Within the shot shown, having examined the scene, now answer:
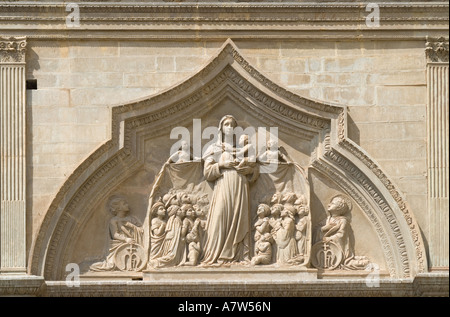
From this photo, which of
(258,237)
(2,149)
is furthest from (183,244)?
(2,149)

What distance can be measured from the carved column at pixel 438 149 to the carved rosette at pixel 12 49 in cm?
440

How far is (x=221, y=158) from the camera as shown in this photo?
833 inches

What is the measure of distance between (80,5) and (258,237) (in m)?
3.19

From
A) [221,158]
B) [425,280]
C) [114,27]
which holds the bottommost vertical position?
[425,280]

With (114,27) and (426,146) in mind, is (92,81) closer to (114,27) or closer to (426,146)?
(114,27)

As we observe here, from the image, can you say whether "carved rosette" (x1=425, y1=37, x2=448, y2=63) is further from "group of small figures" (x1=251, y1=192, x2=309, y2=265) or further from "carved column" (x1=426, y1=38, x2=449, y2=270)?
"group of small figures" (x1=251, y1=192, x2=309, y2=265)

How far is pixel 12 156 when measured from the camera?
829 inches

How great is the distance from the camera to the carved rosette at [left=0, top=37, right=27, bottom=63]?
69.7 ft

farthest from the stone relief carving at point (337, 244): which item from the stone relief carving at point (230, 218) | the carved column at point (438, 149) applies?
the carved column at point (438, 149)

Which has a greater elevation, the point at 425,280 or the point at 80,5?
the point at 80,5

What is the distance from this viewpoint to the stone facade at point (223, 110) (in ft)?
68.8

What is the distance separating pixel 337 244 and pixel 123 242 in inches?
90.7

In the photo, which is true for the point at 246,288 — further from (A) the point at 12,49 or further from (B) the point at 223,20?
(A) the point at 12,49

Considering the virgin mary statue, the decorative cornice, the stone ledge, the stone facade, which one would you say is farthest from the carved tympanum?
the decorative cornice
